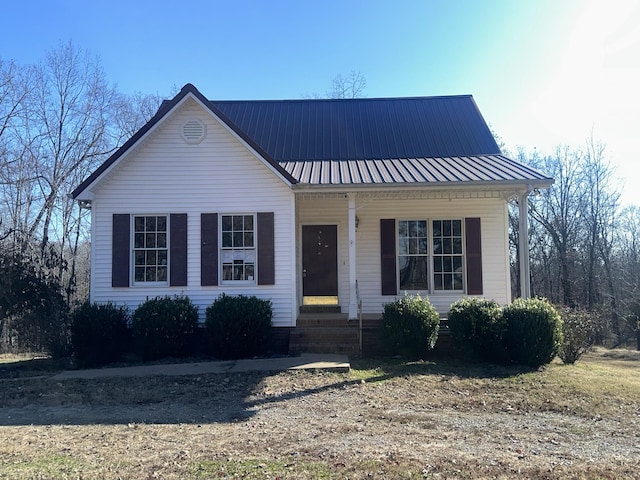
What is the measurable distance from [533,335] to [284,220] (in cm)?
558

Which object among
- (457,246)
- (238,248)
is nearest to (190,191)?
(238,248)

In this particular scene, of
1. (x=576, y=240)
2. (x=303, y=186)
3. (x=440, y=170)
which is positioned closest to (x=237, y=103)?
(x=303, y=186)

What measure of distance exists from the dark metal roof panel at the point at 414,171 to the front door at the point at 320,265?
5.33 feet

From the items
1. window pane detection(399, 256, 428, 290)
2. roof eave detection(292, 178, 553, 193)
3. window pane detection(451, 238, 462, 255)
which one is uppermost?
roof eave detection(292, 178, 553, 193)

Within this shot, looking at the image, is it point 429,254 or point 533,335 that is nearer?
point 533,335

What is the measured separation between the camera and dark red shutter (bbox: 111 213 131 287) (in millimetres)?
11203

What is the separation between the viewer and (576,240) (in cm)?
2920

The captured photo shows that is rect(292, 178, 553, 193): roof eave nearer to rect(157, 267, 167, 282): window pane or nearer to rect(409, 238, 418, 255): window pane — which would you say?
rect(409, 238, 418, 255): window pane

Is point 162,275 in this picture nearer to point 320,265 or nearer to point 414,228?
point 320,265

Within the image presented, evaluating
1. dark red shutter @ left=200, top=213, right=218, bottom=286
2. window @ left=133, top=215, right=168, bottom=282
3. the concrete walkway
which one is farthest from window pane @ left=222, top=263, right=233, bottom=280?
the concrete walkway

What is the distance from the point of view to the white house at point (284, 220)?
11148 millimetres

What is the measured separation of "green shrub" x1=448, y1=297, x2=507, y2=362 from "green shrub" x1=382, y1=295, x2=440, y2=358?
476 mm

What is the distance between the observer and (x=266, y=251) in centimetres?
1123

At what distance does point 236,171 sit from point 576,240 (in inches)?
961
